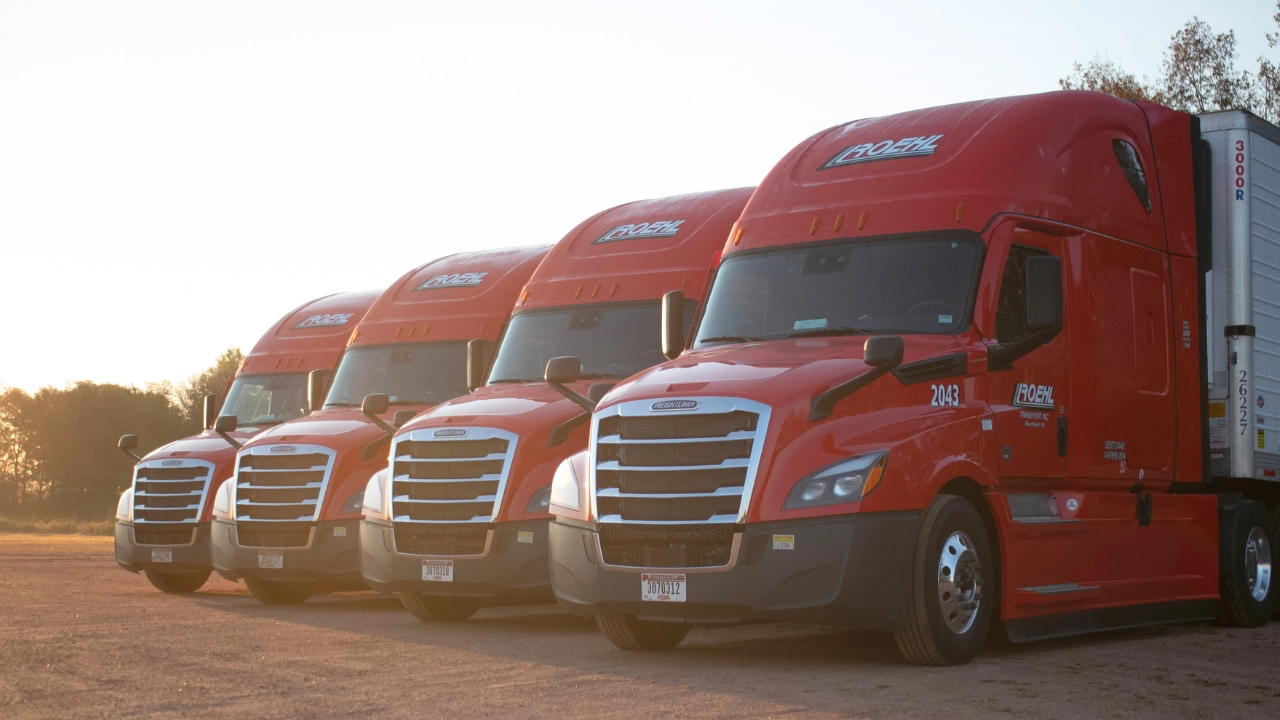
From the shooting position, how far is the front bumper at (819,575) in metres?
9.21

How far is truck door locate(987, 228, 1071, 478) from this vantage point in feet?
34.2

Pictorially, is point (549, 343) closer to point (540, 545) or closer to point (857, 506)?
point (540, 545)

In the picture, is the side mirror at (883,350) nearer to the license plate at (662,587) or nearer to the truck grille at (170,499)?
the license plate at (662,587)

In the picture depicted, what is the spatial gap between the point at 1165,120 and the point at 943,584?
544 centimetres

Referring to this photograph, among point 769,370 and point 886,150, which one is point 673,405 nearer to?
point 769,370

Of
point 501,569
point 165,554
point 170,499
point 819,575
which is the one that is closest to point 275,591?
point 165,554

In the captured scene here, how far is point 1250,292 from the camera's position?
13141mm

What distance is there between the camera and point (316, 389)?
18016mm

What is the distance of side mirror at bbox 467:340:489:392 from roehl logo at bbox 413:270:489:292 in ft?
6.26

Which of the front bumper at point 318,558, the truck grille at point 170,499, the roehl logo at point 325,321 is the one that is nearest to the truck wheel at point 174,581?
the truck grille at point 170,499

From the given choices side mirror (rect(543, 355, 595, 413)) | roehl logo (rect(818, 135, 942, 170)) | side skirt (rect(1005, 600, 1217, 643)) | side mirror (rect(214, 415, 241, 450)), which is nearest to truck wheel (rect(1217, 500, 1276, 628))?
side skirt (rect(1005, 600, 1217, 643))

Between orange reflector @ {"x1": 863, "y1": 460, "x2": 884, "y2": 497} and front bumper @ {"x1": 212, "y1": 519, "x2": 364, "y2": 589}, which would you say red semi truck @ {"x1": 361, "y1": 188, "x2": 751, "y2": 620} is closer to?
front bumper @ {"x1": 212, "y1": 519, "x2": 364, "y2": 589}

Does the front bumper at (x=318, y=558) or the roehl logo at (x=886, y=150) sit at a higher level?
the roehl logo at (x=886, y=150)

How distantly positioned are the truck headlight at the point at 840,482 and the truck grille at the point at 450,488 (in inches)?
160
